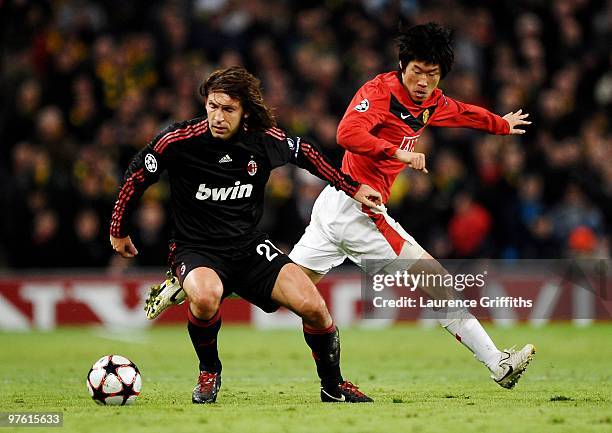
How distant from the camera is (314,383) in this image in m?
9.47

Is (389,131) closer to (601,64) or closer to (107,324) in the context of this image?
(107,324)

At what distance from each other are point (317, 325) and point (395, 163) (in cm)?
163

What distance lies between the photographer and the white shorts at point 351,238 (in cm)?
868

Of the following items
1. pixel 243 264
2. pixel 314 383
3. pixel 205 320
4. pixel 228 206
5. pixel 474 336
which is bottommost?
pixel 314 383

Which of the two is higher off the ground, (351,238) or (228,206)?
(228,206)

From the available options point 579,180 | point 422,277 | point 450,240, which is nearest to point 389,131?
point 422,277

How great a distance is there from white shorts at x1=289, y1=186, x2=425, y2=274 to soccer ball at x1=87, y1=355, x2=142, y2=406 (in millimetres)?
1803

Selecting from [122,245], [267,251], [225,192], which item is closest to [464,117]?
[267,251]

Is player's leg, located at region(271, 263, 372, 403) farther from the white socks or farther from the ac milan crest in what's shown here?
the white socks

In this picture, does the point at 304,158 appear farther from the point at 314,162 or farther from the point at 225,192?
the point at 225,192

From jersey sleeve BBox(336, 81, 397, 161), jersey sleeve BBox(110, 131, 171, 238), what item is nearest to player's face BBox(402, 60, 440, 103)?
jersey sleeve BBox(336, 81, 397, 161)

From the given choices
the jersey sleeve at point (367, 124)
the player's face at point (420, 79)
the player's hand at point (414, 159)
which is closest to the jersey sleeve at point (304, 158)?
the jersey sleeve at point (367, 124)

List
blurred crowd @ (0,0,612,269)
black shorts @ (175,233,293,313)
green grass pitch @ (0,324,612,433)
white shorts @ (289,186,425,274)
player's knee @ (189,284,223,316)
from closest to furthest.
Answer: green grass pitch @ (0,324,612,433), player's knee @ (189,284,223,316), black shorts @ (175,233,293,313), white shorts @ (289,186,425,274), blurred crowd @ (0,0,612,269)

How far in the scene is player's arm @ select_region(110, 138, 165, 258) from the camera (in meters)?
7.71
